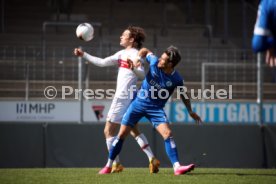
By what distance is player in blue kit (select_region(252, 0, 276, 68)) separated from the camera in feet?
21.8

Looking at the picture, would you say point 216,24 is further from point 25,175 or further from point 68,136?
point 25,175

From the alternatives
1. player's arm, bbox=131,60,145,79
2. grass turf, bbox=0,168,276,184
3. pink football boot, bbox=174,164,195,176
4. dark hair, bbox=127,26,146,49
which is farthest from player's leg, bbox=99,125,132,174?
dark hair, bbox=127,26,146,49

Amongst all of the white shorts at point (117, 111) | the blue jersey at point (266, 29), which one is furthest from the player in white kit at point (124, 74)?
the blue jersey at point (266, 29)

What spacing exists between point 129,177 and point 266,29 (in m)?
3.74

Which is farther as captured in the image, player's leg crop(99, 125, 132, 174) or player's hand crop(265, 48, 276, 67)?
player's leg crop(99, 125, 132, 174)

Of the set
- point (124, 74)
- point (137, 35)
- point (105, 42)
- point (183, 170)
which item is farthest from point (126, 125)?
point (105, 42)

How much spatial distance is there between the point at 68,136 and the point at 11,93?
3.22 meters

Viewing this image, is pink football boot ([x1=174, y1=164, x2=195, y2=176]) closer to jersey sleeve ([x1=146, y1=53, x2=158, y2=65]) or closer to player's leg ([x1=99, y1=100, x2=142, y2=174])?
player's leg ([x1=99, y1=100, x2=142, y2=174])

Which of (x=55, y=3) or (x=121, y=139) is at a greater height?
(x=55, y=3)

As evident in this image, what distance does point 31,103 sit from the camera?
631 inches

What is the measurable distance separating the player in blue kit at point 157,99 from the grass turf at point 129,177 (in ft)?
1.11

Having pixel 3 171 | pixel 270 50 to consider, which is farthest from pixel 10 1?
pixel 270 50

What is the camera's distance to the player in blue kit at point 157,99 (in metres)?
9.96

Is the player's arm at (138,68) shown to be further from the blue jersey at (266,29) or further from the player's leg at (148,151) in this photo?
the blue jersey at (266,29)
